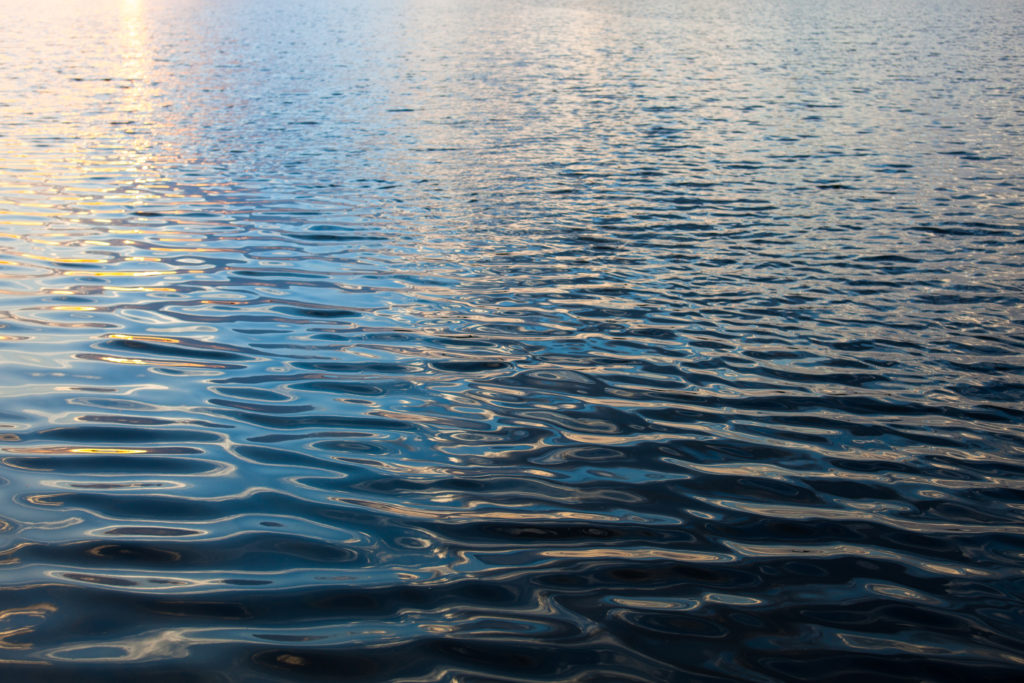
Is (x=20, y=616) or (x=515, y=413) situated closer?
(x=20, y=616)

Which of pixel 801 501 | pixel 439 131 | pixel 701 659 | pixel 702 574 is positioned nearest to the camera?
pixel 701 659

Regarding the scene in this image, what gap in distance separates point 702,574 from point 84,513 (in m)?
4.80

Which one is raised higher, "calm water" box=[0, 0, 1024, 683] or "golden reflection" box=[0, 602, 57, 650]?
"golden reflection" box=[0, 602, 57, 650]

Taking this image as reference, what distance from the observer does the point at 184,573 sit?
5801 mm

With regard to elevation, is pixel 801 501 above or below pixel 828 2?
below

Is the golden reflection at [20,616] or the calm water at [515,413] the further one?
the calm water at [515,413]

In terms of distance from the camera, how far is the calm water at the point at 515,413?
538cm

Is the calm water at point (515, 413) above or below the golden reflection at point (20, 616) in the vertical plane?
below

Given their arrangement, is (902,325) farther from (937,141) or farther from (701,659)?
(937,141)

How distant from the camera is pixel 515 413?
8.80 m

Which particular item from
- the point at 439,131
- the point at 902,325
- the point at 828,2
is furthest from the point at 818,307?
the point at 828,2

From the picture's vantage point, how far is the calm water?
5375 millimetres

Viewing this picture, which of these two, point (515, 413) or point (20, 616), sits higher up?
point (20, 616)

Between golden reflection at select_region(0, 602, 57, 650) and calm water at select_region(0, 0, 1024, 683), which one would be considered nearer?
golden reflection at select_region(0, 602, 57, 650)
